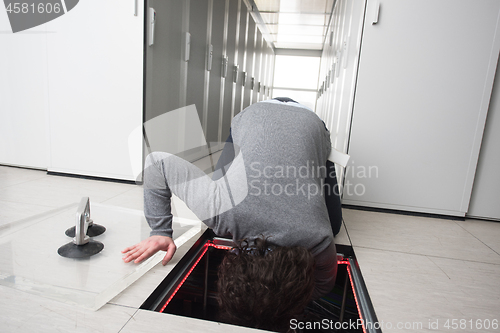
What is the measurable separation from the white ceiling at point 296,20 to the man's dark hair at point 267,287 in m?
5.30

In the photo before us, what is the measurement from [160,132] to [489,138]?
94.5 inches

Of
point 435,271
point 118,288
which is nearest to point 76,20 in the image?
point 118,288

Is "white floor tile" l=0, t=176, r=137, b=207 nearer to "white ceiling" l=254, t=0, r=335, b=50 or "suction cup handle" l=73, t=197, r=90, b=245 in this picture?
"suction cup handle" l=73, t=197, r=90, b=245

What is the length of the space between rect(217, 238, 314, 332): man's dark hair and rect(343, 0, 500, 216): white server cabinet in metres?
1.33

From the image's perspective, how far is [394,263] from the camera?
132 cm

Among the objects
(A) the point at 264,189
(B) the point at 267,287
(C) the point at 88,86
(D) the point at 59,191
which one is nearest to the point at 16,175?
(D) the point at 59,191

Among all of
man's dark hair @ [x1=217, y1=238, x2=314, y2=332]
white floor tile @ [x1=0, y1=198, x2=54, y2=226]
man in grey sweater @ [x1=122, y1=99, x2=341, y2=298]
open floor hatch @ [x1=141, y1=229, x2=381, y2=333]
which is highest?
man in grey sweater @ [x1=122, y1=99, x2=341, y2=298]

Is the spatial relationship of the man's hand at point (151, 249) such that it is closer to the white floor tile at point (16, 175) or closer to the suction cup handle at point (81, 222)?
the suction cup handle at point (81, 222)

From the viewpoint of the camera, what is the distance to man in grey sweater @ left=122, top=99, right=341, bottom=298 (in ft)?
3.14

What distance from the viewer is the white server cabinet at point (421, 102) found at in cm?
186

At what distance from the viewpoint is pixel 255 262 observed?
84cm

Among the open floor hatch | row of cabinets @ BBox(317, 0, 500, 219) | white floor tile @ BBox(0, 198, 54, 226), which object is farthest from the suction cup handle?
row of cabinets @ BBox(317, 0, 500, 219)

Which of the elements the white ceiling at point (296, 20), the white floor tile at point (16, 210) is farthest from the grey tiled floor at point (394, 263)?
the white ceiling at point (296, 20)

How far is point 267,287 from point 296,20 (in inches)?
280
